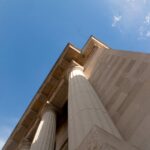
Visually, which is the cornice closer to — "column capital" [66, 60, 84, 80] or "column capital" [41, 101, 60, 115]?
"column capital" [41, 101, 60, 115]

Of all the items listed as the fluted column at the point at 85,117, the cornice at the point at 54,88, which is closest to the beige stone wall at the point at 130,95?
the fluted column at the point at 85,117

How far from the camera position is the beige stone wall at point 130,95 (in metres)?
7.15

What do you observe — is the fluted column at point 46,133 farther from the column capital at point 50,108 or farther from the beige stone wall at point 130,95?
the beige stone wall at point 130,95

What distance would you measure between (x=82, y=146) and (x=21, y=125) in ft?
67.8

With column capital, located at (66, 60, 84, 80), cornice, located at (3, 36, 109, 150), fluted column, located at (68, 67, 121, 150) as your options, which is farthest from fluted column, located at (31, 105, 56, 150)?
fluted column, located at (68, 67, 121, 150)

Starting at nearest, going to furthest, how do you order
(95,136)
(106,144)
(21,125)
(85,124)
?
1. (106,144)
2. (95,136)
3. (85,124)
4. (21,125)

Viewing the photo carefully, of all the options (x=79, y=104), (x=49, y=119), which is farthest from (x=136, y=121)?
(x=49, y=119)

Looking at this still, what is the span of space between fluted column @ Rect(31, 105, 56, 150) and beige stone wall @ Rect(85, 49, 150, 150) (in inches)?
185

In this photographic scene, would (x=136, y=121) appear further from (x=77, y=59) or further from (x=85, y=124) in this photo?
(x=77, y=59)

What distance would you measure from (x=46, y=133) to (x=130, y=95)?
886 centimetres

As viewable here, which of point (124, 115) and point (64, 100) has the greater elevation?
point (124, 115)

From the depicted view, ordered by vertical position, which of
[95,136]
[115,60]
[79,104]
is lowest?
[79,104]

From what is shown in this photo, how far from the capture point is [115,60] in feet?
45.6

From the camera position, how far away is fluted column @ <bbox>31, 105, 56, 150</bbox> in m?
14.9
